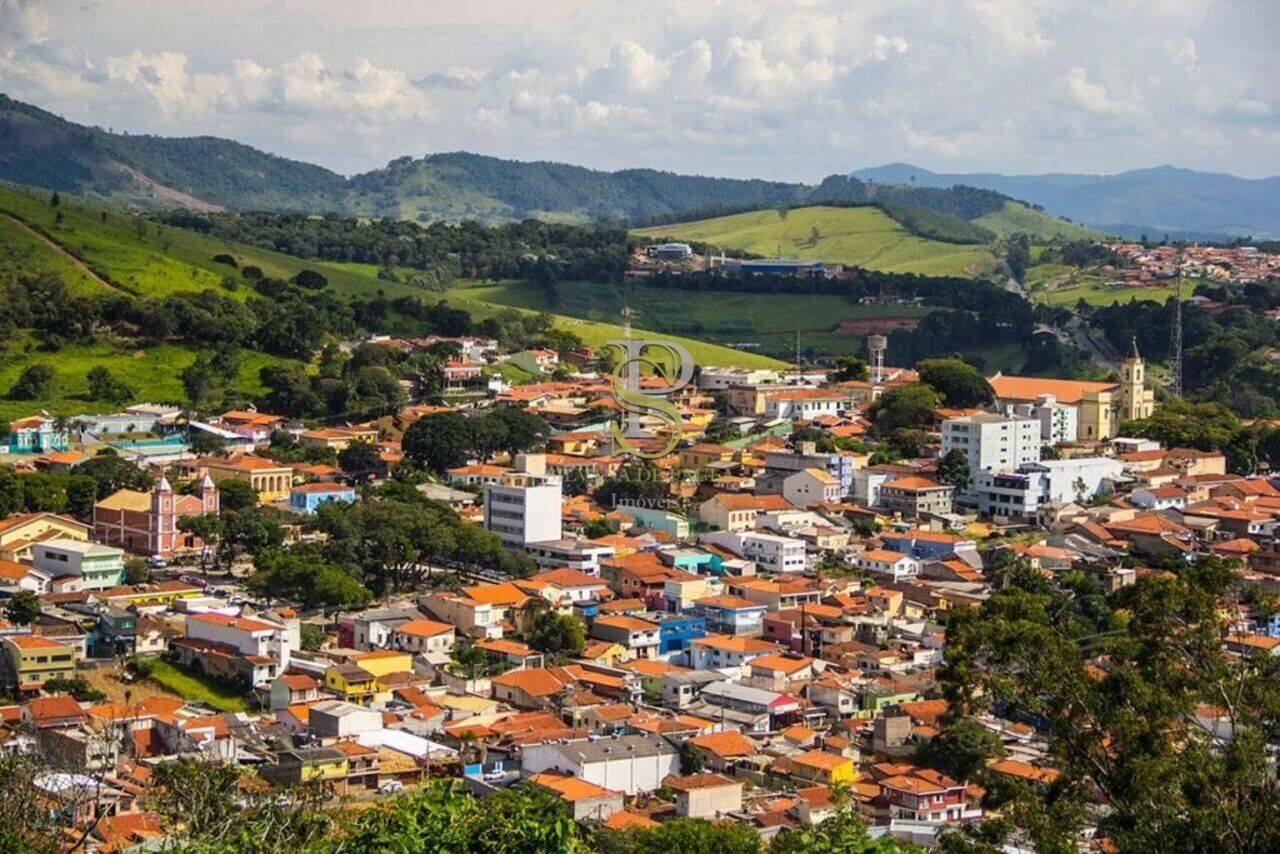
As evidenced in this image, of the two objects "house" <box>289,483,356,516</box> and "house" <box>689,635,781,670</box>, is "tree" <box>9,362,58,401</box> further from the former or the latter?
"house" <box>689,635,781,670</box>

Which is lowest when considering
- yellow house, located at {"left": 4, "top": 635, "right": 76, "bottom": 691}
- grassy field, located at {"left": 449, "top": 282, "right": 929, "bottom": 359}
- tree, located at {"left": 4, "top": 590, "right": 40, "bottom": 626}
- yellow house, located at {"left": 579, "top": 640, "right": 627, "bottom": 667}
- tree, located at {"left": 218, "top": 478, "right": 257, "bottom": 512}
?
yellow house, located at {"left": 579, "top": 640, "right": 627, "bottom": 667}

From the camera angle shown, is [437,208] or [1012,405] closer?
[1012,405]

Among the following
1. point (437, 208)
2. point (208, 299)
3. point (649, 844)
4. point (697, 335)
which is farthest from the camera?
point (437, 208)

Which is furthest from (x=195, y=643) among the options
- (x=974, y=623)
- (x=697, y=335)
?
(x=697, y=335)

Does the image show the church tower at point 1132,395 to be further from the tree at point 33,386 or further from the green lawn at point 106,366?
the tree at point 33,386

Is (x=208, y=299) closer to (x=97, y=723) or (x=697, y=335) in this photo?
(x=697, y=335)

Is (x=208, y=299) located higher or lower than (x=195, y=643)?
higher

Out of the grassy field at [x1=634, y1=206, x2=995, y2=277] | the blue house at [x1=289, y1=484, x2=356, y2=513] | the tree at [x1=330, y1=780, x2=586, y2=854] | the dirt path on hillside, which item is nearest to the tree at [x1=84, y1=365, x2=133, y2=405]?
the dirt path on hillside

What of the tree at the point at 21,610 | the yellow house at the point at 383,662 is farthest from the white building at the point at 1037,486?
the tree at the point at 21,610
